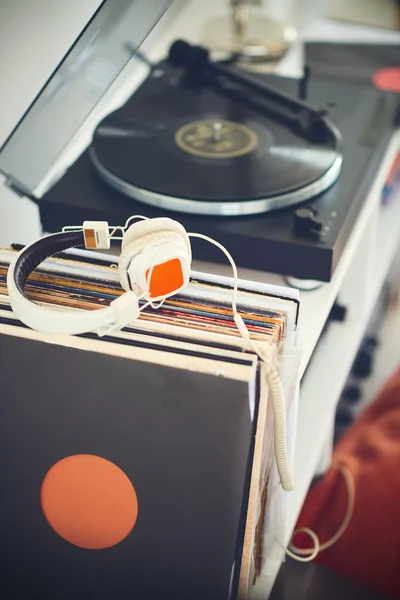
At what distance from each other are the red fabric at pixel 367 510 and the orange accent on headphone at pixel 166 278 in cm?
75

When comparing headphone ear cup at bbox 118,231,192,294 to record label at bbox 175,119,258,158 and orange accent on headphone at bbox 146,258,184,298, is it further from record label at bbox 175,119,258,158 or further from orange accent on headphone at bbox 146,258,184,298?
record label at bbox 175,119,258,158

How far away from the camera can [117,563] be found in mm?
754

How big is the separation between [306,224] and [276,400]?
1.06 feet

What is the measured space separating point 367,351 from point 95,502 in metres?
1.41

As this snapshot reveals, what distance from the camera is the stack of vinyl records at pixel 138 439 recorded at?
62 centimetres

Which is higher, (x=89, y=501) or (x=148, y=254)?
(x=148, y=254)

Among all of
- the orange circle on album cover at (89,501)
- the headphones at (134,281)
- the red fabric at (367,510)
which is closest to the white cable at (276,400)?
the headphones at (134,281)

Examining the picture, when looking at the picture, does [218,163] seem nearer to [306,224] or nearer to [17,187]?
[306,224]

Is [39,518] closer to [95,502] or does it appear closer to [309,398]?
[95,502]

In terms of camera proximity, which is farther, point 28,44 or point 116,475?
point 28,44

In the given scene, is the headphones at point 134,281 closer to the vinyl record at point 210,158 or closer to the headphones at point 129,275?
the headphones at point 129,275

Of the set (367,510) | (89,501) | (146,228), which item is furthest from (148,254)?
(367,510)

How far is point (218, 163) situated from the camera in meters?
1.01

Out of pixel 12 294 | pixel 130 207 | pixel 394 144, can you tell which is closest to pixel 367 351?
pixel 394 144
